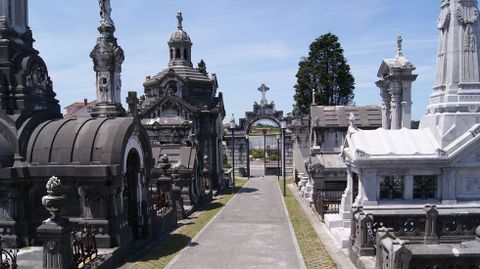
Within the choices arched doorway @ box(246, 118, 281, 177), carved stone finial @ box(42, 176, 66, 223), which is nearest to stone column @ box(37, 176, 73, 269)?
carved stone finial @ box(42, 176, 66, 223)

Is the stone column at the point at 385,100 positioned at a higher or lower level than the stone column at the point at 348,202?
higher

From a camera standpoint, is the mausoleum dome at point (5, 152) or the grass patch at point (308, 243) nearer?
the grass patch at point (308, 243)

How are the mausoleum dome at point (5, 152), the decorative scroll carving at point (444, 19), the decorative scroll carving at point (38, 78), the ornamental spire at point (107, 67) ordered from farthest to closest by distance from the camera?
1. the ornamental spire at point (107, 67)
2. the decorative scroll carving at point (444, 19)
3. the decorative scroll carving at point (38, 78)
4. the mausoleum dome at point (5, 152)

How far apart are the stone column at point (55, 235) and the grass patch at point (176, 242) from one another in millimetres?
2493

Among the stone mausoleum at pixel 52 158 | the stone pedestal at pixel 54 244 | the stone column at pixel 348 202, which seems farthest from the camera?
the stone column at pixel 348 202

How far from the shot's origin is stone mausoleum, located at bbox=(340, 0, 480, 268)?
11836 mm

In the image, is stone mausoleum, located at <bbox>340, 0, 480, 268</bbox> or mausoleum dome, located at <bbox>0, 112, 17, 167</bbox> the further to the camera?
mausoleum dome, located at <bbox>0, 112, 17, 167</bbox>

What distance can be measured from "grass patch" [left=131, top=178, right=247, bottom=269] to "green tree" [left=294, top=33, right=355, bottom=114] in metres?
26.7

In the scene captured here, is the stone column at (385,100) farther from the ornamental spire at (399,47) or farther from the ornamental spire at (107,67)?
the ornamental spire at (107,67)

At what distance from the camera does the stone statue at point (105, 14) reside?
731 inches

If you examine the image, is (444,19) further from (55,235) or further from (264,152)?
(264,152)

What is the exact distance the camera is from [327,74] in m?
45.9

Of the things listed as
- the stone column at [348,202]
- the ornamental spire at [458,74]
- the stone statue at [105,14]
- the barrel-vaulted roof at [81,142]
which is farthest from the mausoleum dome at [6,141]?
the ornamental spire at [458,74]

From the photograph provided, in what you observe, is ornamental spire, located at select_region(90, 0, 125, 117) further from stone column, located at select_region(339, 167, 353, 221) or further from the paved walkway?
stone column, located at select_region(339, 167, 353, 221)
